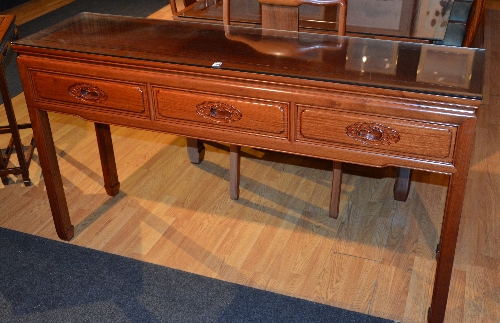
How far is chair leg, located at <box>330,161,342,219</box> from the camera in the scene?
2.35m

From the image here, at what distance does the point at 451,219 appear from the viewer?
5.72 feet

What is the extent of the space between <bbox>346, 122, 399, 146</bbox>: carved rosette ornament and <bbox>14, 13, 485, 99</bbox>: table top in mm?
121

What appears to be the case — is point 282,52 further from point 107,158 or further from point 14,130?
point 14,130

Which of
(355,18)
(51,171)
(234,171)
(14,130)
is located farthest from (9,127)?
(355,18)

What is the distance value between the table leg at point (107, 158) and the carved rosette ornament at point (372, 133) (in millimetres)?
1146

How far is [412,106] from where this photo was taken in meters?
1.62

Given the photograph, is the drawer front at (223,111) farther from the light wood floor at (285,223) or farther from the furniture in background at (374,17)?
the furniture in background at (374,17)

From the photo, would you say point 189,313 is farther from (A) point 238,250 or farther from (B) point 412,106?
(B) point 412,106

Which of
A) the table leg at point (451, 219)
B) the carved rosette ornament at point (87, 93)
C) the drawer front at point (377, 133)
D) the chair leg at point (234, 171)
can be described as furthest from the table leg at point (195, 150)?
the table leg at point (451, 219)

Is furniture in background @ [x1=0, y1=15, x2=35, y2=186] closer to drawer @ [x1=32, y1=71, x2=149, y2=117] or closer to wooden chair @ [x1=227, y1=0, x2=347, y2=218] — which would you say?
drawer @ [x1=32, y1=71, x2=149, y2=117]

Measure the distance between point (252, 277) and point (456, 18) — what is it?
233cm

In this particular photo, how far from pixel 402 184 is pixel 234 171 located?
72cm

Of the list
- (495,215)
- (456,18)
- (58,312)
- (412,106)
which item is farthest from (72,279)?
(456,18)

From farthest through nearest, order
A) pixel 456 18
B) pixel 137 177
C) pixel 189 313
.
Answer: pixel 456 18
pixel 137 177
pixel 189 313
